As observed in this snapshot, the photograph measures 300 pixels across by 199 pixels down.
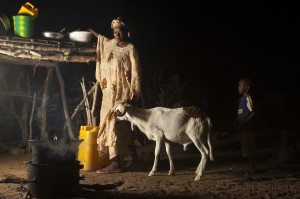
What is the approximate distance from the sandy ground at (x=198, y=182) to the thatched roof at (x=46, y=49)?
240 centimetres

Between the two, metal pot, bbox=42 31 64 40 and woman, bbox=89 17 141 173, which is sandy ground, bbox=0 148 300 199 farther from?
metal pot, bbox=42 31 64 40

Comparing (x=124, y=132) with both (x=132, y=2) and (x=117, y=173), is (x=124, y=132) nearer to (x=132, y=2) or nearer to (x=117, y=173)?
(x=117, y=173)

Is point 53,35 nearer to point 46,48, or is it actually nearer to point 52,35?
point 52,35

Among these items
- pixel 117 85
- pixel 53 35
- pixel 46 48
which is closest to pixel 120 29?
pixel 117 85

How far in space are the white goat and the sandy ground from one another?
0.45 m

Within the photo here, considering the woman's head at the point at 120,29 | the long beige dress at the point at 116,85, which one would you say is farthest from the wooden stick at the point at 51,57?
the woman's head at the point at 120,29

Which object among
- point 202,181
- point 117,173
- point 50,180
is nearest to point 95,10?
point 117,173

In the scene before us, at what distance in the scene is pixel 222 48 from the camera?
18188mm

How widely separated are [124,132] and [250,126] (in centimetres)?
252

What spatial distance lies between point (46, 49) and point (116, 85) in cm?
167

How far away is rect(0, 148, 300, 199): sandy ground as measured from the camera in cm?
531

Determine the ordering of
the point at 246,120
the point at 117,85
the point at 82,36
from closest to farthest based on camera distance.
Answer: the point at 246,120 < the point at 117,85 < the point at 82,36

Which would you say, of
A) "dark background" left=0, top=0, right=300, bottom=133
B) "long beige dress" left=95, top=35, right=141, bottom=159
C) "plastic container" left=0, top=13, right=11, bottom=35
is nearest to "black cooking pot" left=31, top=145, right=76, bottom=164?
"long beige dress" left=95, top=35, right=141, bottom=159

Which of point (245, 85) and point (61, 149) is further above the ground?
point (245, 85)
